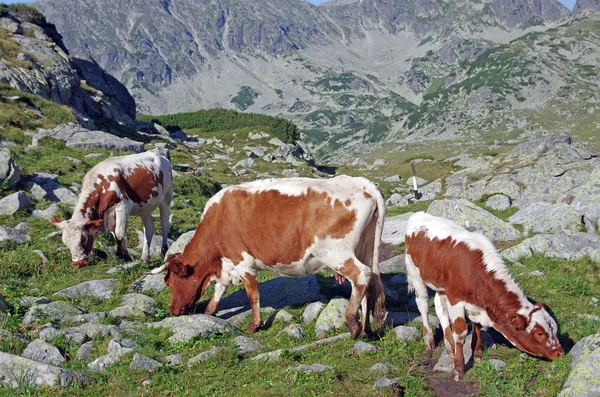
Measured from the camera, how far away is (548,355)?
838cm

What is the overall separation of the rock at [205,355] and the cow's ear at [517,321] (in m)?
5.55

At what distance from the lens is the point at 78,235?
48.7ft

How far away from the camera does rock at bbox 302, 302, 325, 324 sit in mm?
11603

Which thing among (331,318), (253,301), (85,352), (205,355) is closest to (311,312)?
(331,318)

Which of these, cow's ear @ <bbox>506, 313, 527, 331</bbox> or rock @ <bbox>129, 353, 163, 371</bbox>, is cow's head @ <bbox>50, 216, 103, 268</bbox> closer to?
rock @ <bbox>129, 353, 163, 371</bbox>

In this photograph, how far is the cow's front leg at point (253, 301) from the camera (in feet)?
36.9

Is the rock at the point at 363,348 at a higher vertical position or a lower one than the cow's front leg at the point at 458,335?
lower

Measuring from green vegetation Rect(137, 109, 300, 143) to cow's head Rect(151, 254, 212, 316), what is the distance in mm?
86991

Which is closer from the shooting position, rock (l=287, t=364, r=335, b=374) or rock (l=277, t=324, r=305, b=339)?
rock (l=287, t=364, r=335, b=374)

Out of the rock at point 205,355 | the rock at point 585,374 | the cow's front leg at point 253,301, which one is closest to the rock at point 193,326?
the cow's front leg at point 253,301

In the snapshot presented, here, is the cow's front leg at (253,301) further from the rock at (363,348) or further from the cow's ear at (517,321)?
the cow's ear at (517,321)

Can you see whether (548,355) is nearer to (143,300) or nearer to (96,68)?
(143,300)

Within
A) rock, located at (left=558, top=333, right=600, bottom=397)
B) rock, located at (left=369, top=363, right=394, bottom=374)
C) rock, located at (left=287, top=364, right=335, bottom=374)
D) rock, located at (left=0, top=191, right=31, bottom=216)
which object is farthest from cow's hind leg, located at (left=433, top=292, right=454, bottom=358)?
rock, located at (left=0, top=191, right=31, bottom=216)

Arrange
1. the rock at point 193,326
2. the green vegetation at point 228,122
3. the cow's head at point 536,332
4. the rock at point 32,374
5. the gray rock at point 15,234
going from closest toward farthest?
the rock at point 32,374 → the cow's head at point 536,332 → the rock at point 193,326 → the gray rock at point 15,234 → the green vegetation at point 228,122
